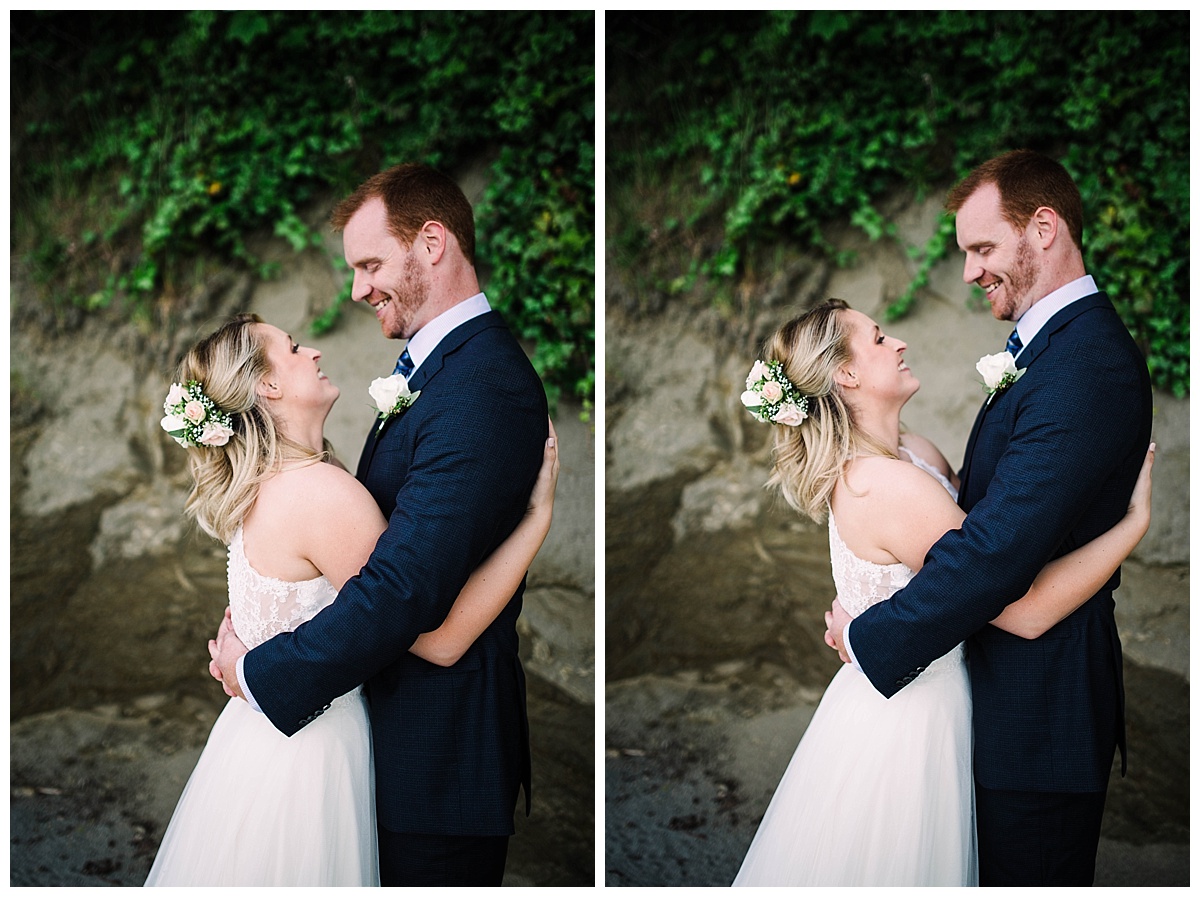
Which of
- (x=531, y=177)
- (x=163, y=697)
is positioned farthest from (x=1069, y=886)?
(x=163, y=697)

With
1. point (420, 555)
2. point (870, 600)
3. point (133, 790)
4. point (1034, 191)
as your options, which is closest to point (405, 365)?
point (420, 555)

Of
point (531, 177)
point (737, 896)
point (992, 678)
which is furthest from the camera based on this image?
point (531, 177)

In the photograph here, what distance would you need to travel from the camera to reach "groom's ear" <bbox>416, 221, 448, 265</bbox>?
2818 mm

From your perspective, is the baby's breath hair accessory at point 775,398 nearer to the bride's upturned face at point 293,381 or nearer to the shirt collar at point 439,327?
the shirt collar at point 439,327

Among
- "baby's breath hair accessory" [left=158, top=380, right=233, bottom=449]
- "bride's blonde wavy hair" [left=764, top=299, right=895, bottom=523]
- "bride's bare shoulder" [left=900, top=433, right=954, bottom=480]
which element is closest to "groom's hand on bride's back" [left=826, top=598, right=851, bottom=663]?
"bride's blonde wavy hair" [left=764, top=299, right=895, bottom=523]

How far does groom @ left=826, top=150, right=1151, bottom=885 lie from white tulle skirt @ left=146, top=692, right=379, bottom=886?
4.07ft

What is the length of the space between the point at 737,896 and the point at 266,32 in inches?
115

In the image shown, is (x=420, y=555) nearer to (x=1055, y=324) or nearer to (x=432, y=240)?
(x=432, y=240)

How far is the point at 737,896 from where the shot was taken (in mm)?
2887

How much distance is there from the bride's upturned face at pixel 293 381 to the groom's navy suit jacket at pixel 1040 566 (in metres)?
1.43

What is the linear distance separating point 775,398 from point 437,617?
1.01 metres

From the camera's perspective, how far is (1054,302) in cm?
274

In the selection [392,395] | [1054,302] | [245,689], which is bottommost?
[245,689]

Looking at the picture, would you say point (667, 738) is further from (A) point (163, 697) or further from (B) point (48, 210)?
(B) point (48, 210)
